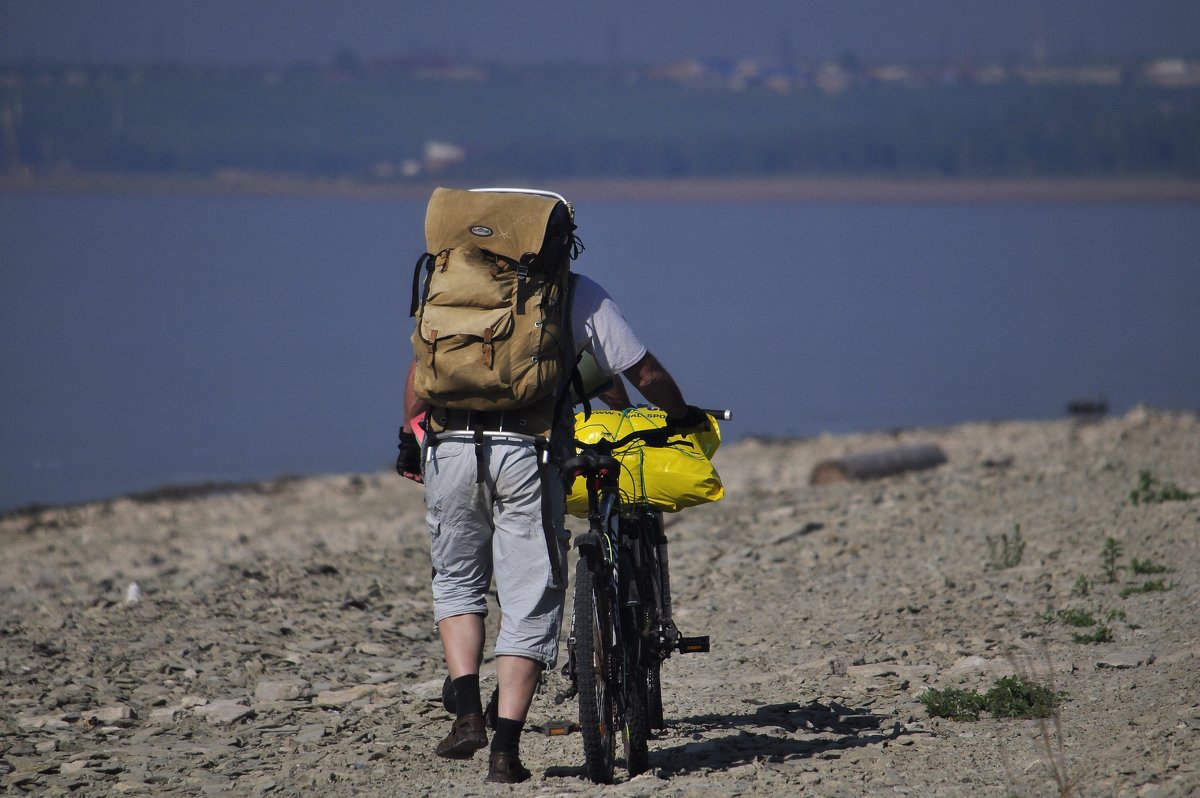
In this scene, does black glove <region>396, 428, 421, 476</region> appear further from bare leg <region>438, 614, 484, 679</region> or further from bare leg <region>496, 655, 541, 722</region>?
bare leg <region>496, 655, 541, 722</region>

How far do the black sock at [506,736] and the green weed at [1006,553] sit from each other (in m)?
3.91

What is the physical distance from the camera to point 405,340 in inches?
1606

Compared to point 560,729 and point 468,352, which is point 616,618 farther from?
point 468,352

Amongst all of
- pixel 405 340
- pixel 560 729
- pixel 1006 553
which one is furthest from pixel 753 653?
pixel 405 340

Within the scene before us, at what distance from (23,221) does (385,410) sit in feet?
346

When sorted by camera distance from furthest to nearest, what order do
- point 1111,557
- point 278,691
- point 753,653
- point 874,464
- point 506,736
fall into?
point 874,464 → point 1111,557 → point 753,653 → point 278,691 → point 506,736

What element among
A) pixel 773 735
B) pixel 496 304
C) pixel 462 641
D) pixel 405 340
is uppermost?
pixel 405 340

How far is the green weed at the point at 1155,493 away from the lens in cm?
902

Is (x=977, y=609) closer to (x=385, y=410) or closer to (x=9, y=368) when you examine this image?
(x=385, y=410)

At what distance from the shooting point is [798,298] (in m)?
56.4

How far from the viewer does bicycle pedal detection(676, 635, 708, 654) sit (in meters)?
5.35

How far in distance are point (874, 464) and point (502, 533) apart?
313 inches

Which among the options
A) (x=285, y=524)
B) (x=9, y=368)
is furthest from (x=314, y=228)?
(x=285, y=524)

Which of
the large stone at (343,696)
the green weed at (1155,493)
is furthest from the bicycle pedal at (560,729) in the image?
the green weed at (1155,493)
